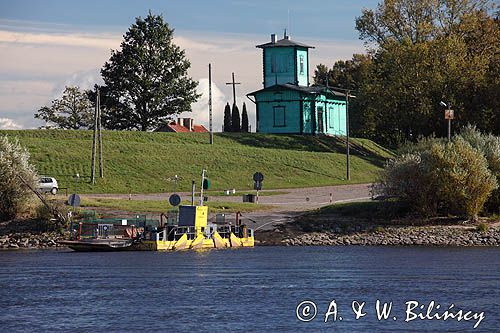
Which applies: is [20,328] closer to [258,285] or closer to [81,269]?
[258,285]

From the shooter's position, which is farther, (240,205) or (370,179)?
(370,179)

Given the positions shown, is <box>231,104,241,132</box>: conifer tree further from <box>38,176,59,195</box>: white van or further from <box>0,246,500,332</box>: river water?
<box>0,246,500,332</box>: river water

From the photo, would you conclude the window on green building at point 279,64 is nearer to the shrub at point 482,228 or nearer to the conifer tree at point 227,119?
the conifer tree at point 227,119

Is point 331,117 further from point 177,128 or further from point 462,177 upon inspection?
point 462,177

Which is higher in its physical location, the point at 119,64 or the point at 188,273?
the point at 119,64

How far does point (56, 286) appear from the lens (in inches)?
2126

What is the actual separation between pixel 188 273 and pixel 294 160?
62026 millimetres

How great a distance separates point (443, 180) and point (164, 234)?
19.1 m

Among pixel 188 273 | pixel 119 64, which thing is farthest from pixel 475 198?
pixel 119 64

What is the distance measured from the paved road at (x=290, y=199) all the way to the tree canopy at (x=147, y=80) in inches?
1522

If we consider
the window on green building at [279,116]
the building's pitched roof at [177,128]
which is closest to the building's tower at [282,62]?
the window on green building at [279,116]

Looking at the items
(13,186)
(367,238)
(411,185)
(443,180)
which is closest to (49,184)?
(13,186)

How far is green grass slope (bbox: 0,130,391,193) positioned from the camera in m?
106

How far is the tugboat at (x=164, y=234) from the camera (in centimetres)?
7212
